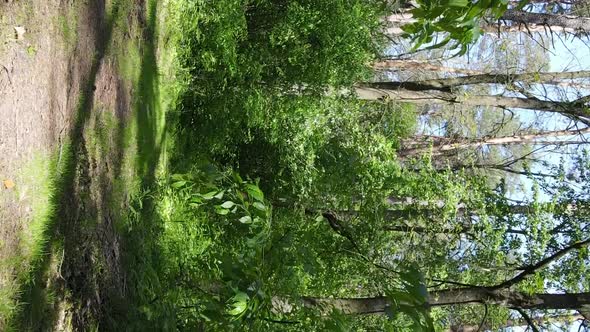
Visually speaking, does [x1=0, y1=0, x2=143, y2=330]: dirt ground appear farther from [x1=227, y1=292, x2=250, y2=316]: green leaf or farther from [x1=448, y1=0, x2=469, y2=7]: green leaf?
[x1=448, y1=0, x2=469, y2=7]: green leaf

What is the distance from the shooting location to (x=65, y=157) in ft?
14.4

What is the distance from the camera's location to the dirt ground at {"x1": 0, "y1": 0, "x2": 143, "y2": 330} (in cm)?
375

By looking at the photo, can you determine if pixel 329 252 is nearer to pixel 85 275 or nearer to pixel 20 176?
pixel 85 275

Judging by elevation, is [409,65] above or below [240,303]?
above

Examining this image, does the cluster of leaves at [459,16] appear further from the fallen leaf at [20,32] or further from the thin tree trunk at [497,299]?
the thin tree trunk at [497,299]

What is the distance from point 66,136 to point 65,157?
7.1 inches

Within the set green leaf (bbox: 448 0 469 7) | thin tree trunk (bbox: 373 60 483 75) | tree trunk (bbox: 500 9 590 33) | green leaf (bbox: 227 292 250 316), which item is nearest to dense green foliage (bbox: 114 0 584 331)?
tree trunk (bbox: 500 9 590 33)

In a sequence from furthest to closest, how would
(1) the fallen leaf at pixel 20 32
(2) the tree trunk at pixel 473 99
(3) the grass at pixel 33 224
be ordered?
(2) the tree trunk at pixel 473 99
(1) the fallen leaf at pixel 20 32
(3) the grass at pixel 33 224

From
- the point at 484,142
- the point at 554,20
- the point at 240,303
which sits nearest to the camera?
the point at 240,303

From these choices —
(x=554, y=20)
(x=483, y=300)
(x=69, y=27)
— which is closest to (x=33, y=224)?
(x=69, y=27)

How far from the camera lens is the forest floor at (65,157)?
373 cm

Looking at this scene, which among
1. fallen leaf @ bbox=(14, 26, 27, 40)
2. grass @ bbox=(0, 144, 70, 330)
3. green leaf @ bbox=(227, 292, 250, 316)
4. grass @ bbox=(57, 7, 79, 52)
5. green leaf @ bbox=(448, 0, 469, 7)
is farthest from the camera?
grass @ bbox=(57, 7, 79, 52)

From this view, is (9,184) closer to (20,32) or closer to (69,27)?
(20,32)

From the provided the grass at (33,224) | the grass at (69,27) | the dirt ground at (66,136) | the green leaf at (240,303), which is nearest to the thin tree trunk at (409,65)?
the dirt ground at (66,136)
